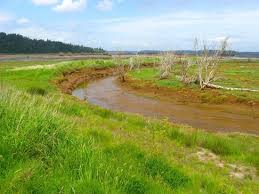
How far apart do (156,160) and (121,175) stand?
1.43m

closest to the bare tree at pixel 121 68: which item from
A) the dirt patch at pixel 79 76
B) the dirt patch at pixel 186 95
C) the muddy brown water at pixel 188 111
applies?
the dirt patch at pixel 79 76

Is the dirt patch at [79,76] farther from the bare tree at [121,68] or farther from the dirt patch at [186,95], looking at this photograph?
the dirt patch at [186,95]

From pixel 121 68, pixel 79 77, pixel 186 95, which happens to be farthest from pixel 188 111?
pixel 79 77

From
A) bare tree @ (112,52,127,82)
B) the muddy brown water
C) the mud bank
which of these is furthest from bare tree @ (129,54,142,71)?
the muddy brown water

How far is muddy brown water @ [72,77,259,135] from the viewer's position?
1355 inches

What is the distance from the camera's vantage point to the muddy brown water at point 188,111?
34.4 metres

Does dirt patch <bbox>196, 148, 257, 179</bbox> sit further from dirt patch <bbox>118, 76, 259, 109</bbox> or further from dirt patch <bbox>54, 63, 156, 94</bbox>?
dirt patch <bbox>54, 63, 156, 94</bbox>

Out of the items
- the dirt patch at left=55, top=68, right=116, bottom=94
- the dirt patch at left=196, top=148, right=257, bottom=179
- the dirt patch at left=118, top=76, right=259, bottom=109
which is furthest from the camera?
the dirt patch at left=55, top=68, right=116, bottom=94

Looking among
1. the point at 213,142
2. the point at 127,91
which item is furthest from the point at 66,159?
the point at 127,91

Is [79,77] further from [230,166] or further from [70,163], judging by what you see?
[70,163]

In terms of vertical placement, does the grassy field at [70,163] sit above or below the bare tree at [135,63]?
above

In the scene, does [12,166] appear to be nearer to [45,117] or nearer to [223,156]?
Answer: [45,117]

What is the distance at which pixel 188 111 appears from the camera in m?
41.1

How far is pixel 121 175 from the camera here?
290 inches
